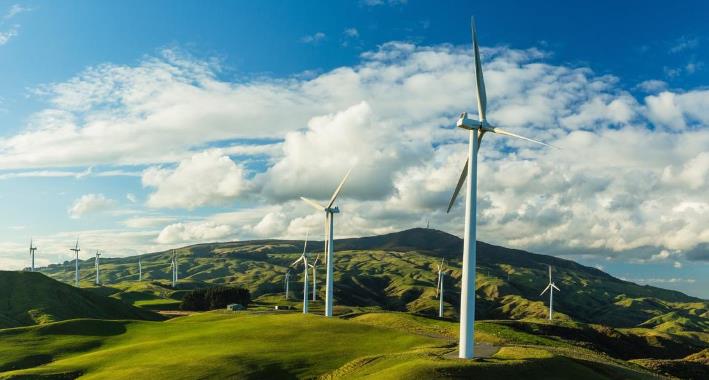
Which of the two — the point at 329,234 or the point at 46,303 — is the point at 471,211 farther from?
the point at 46,303

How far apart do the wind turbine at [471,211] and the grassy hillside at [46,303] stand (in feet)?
356

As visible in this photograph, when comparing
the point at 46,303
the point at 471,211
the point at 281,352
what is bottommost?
the point at 46,303

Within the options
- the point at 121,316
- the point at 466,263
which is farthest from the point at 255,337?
the point at 121,316

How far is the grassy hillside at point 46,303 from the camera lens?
139m

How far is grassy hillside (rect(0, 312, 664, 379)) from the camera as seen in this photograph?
229 feet

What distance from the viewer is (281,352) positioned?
83438 mm

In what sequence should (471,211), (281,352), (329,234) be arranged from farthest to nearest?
(329,234), (281,352), (471,211)

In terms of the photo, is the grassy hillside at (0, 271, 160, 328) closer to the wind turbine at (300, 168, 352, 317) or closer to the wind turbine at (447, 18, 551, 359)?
the wind turbine at (300, 168, 352, 317)

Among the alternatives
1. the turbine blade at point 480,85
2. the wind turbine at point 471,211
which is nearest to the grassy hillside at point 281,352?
the wind turbine at point 471,211

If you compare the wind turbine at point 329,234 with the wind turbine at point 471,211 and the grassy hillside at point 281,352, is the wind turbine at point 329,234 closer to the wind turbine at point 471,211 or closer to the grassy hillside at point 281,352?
the grassy hillside at point 281,352

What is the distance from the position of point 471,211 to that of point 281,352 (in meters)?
35.9

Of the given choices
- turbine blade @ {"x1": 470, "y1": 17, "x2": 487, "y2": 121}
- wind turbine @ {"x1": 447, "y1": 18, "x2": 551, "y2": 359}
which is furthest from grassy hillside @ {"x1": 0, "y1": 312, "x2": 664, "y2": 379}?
turbine blade @ {"x1": 470, "y1": 17, "x2": 487, "y2": 121}

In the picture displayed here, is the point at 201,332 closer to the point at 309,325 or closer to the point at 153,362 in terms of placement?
the point at 309,325

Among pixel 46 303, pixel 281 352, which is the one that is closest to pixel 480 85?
pixel 281 352
